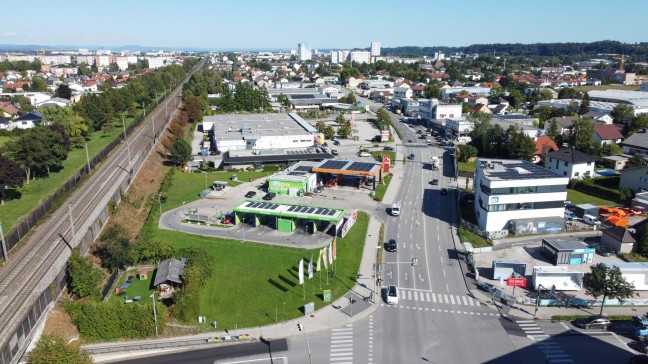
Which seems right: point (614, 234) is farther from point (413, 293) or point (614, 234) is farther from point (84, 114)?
point (84, 114)

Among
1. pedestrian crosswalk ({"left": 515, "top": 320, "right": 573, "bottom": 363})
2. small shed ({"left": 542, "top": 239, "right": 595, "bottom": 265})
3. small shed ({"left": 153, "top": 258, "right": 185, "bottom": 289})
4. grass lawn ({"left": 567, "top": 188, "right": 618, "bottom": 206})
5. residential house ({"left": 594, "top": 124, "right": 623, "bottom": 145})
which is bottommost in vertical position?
pedestrian crosswalk ({"left": 515, "top": 320, "right": 573, "bottom": 363})

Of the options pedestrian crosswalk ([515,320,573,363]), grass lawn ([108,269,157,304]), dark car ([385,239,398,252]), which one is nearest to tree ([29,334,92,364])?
grass lawn ([108,269,157,304])

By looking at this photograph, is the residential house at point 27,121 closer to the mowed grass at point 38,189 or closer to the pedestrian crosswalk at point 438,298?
the mowed grass at point 38,189

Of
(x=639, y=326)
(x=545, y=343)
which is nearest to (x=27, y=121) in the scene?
(x=545, y=343)

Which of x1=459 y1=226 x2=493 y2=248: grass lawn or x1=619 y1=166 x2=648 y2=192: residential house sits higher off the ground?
x1=619 y1=166 x2=648 y2=192: residential house

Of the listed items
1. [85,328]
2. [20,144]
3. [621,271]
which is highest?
[20,144]

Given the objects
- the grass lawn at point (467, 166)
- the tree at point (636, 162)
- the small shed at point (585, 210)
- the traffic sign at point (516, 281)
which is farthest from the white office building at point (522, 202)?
the tree at point (636, 162)

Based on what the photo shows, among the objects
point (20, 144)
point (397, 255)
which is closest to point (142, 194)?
point (20, 144)

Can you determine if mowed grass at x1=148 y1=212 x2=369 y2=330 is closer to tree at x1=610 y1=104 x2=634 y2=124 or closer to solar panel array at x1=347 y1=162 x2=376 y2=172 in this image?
solar panel array at x1=347 y1=162 x2=376 y2=172
